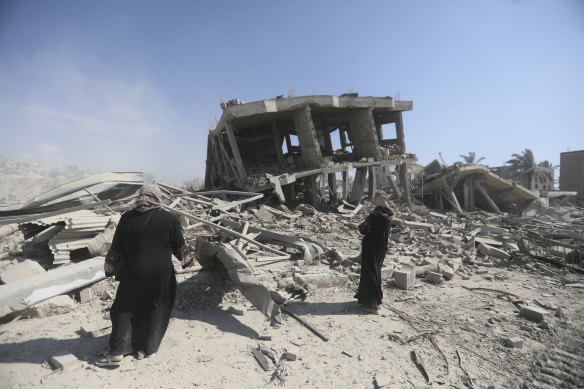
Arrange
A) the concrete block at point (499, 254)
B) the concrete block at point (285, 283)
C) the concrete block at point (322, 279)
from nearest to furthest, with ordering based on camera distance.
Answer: the concrete block at point (285, 283) < the concrete block at point (322, 279) < the concrete block at point (499, 254)

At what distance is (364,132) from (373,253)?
9973 mm

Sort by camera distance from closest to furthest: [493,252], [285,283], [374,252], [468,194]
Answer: [374,252]
[285,283]
[493,252]
[468,194]

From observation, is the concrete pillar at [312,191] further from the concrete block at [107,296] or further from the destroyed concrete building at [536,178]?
the destroyed concrete building at [536,178]

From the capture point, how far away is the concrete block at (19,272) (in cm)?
410

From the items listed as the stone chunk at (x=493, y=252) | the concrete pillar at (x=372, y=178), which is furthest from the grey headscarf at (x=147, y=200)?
the concrete pillar at (x=372, y=178)

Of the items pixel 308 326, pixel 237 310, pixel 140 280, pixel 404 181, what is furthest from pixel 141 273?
pixel 404 181

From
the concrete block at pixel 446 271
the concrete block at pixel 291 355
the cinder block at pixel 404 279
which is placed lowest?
the concrete block at pixel 446 271

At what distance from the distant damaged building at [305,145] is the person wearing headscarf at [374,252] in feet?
20.7

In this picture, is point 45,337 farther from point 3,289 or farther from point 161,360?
point 161,360

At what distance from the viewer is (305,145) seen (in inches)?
470

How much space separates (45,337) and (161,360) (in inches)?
53.7

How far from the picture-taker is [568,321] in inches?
163

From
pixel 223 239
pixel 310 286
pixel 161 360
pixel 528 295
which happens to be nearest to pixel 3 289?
pixel 161 360

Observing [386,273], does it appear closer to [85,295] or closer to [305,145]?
[85,295]
